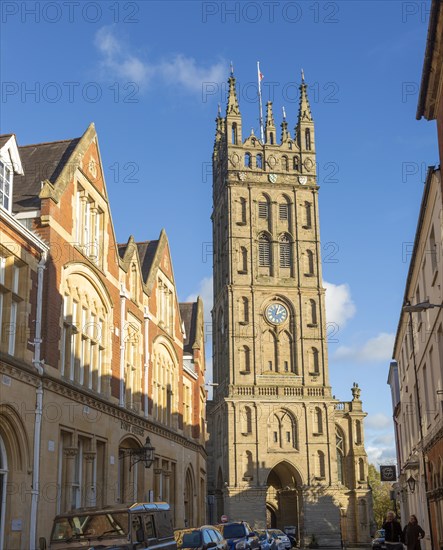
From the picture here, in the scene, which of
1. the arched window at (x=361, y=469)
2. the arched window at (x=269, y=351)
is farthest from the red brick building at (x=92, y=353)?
the arched window at (x=361, y=469)

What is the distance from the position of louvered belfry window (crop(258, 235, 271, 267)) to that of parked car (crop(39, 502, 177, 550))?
2724 inches


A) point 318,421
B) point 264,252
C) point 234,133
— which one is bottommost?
point 318,421

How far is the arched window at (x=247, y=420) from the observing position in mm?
80000

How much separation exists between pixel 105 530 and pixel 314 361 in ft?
225

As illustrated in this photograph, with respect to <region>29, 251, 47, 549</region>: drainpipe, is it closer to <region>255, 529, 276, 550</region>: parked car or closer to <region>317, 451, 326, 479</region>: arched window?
<region>255, 529, 276, 550</region>: parked car

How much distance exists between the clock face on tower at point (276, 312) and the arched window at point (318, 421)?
10.4 m

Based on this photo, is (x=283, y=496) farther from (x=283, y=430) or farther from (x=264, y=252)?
(x=264, y=252)

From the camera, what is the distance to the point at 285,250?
86.8 metres

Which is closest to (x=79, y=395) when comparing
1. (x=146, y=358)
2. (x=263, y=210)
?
(x=146, y=358)

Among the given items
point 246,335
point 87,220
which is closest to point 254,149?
point 246,335

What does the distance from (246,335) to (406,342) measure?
1896 inches

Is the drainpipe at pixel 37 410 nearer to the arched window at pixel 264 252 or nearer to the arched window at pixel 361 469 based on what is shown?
the arched window at pixel 264 252

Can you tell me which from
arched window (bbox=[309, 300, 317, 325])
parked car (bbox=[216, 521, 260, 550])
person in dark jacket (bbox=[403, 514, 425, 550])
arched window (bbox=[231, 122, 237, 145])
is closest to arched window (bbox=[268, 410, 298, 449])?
arched window (bbox=[309, 300, 317, 325])

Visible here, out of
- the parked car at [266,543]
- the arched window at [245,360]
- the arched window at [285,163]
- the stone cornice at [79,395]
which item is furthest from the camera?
the arched window at [285,163]
